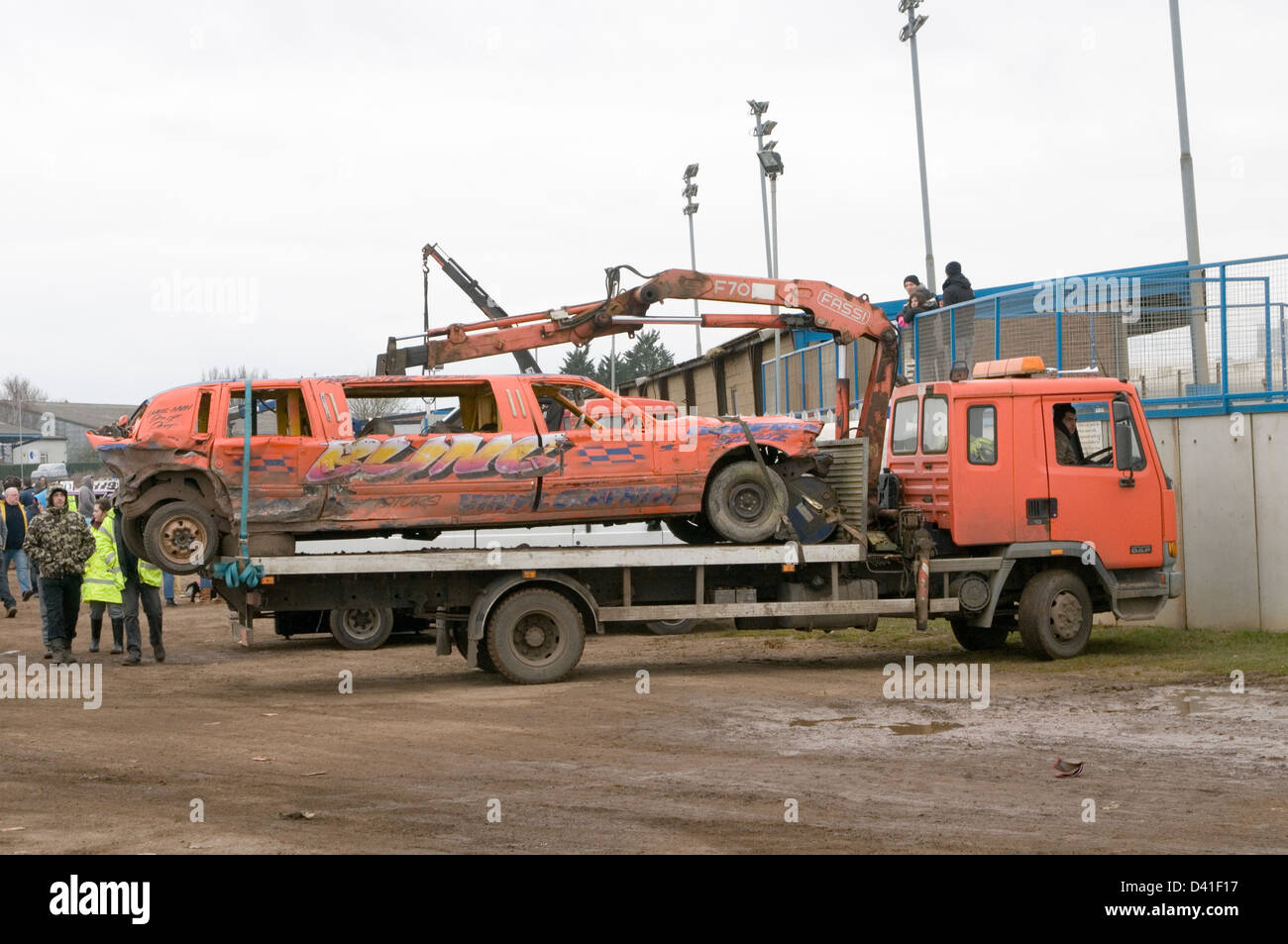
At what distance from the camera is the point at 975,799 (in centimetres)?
804

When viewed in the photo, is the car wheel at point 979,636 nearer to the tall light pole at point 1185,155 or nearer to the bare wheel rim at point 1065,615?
the bare wheel rim at point 1065,615

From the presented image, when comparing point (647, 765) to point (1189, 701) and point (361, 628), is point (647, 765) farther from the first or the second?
point (361, 628)

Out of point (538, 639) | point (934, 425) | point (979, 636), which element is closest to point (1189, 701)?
point (934, 425)

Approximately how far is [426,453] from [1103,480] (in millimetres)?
6630

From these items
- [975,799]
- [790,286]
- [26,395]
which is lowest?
[975,799]

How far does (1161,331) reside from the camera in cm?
1755

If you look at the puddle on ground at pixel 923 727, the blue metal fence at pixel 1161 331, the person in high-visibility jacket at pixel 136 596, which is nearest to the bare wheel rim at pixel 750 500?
the puddle on ground at pixel 923 727

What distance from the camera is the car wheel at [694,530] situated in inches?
574

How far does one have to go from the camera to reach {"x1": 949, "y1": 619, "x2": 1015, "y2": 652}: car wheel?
15.6m

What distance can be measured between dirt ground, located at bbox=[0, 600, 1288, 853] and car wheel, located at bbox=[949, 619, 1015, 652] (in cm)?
135

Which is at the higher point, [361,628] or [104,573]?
[104,573]
